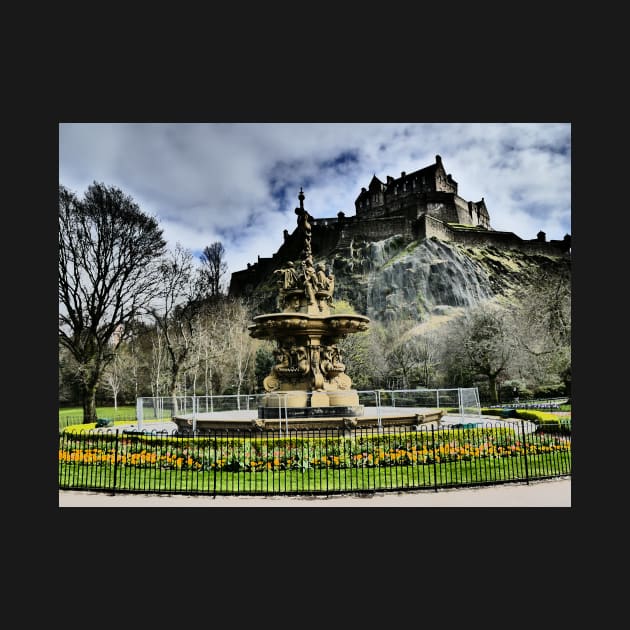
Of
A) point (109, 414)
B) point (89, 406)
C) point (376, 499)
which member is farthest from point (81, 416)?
point (376, 499)

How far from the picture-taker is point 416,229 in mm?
80562

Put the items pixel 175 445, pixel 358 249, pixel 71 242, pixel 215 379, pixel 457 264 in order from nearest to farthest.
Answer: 1. pixel 175 445
2. pixel 71 242
3. pixel 215 379
4. pixel 457 264
5. pixel 358 249

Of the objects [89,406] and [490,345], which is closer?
[89,406]

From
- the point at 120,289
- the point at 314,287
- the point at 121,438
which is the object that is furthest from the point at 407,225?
the point at 121,438

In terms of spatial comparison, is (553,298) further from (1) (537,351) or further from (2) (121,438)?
(2) (121,438)

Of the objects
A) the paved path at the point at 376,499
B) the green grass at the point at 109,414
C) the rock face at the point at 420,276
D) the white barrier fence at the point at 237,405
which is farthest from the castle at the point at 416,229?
the paved path at the point at 376,499

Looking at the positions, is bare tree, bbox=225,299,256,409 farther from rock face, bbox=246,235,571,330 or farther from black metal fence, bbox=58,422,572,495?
black metal fence, bbox=58,422,572,495

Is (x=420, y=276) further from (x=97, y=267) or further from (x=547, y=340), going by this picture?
(x=97, y=267)

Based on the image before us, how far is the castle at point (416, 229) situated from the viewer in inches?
3191

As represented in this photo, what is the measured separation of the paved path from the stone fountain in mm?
6020

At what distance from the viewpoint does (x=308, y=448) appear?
11367 millimetres

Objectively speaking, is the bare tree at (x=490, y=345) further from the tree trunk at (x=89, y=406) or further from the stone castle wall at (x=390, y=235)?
the stone castle wall at (x=390, y=235)

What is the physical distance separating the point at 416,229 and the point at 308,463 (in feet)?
242

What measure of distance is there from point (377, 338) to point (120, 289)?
31620 millimetres
